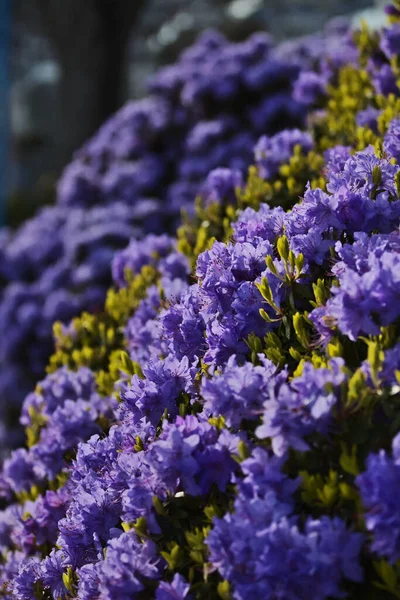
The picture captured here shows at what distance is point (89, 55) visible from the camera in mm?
12703

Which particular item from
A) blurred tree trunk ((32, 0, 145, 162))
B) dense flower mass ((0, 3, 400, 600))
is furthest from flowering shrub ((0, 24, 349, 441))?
blurred tree trunk ((32, 0, 145, 162))

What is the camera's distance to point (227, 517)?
5.98ft

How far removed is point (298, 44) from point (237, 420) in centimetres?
509

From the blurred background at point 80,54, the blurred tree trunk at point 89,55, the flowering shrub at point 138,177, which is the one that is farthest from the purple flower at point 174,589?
the blurred tree trunk at point 89,55

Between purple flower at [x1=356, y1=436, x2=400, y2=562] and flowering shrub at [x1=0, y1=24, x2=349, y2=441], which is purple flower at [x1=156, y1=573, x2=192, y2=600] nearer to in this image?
purple flower at [x1=356, y1=436, x2=400, y2=562]

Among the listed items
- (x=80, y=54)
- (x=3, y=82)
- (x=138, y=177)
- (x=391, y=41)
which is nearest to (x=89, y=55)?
(x=80, y=54)

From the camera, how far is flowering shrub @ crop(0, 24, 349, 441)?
5.69 metres

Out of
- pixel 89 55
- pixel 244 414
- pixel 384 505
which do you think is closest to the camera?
pixel 384 505

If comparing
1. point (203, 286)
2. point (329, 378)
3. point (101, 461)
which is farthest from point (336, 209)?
point (101, 461)

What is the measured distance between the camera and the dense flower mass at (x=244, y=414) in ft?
5.80

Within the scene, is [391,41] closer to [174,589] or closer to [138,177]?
[138,177]

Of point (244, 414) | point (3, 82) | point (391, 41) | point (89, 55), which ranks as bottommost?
point (244, 414)

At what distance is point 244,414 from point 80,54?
11.8 metres

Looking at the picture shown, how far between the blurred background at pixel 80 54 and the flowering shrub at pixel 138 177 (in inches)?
99.5
